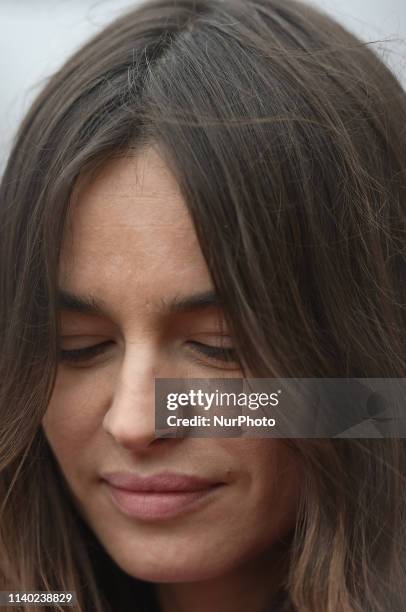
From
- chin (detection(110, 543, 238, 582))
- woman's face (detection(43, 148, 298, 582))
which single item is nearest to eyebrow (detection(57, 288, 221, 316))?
woman's face (detection(43, 148, 298, 582))

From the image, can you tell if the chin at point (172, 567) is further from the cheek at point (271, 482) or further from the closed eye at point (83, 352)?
the closed eye at point (83, 352)

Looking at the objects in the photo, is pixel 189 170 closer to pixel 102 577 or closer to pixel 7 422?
pixel 7 422

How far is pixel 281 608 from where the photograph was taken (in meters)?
1.00

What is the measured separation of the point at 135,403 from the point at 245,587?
0.29 m

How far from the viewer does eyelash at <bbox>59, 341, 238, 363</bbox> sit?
0.91m

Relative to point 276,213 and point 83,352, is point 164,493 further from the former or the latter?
point 276,213

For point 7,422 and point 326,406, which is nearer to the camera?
point 326,406

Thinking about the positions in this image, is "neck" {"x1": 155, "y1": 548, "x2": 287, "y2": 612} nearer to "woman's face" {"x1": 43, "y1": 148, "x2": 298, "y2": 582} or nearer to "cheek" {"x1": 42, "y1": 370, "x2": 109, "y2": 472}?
"woman's face" {"x1": 43, "y1": 148, "x2": 298, "y2": 582}

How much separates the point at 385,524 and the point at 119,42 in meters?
0.59

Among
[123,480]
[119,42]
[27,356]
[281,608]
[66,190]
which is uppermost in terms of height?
[119,42]

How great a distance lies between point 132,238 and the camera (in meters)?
0.91

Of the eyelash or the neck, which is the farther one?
the neck

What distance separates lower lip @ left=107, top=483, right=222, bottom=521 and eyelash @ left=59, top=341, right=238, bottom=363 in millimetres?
135

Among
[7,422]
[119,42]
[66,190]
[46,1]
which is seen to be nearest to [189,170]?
[66,190]
